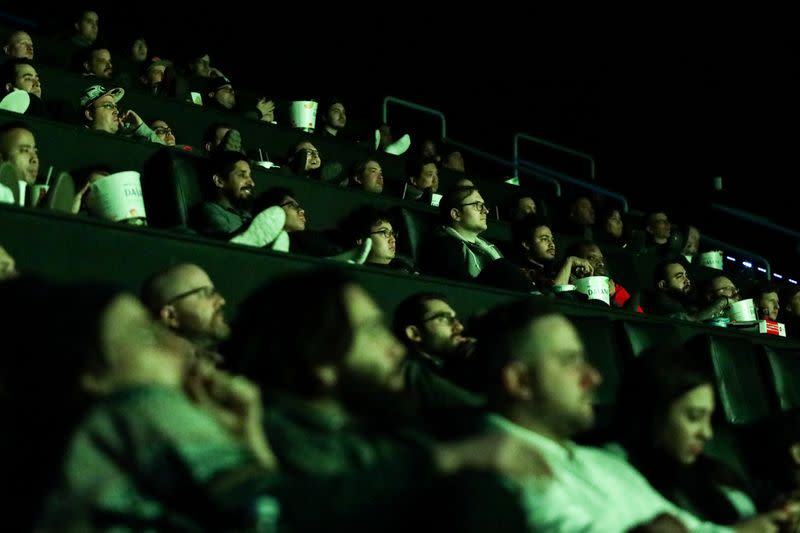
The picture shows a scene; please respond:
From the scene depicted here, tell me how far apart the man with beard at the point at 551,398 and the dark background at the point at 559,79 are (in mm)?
4151

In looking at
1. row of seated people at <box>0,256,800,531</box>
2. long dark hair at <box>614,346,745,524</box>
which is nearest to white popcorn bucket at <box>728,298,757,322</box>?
row of seated people at <box>0,256,800,531</box>

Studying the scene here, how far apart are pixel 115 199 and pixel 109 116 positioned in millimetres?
907

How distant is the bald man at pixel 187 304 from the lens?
66.6 inches

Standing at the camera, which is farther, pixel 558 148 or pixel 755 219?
pixel 558 148

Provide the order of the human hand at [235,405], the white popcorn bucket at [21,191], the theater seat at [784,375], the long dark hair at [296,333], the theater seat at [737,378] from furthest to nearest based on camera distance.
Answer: the theater seat at [784,375]
the theater seat at [737,378]
the white popcorn bucket at [21,191]
the long dark hair at [296,333]
the human hand at [235,405]

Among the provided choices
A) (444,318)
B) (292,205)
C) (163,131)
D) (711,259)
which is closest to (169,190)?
(292,205)

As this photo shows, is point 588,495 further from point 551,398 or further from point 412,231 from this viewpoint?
point 412,231

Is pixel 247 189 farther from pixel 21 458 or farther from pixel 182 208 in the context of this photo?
pixel 21 458

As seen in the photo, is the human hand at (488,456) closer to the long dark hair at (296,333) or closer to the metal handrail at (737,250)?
the long dark hair at (296,333)

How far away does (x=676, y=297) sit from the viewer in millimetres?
3680

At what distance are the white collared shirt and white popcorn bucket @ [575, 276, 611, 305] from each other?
1484 mm

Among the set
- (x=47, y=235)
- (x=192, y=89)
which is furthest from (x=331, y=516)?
(x=192, y=89)

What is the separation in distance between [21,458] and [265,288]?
13.6 inches

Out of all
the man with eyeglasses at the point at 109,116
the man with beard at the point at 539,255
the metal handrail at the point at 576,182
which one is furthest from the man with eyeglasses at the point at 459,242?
the metal handrail at the point at 576,182
